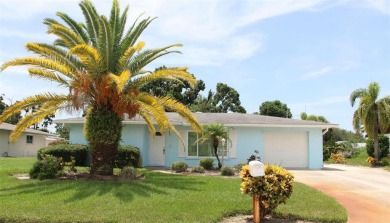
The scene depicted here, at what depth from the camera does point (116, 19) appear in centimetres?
1465

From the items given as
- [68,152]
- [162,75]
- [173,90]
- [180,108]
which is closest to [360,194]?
[180,108]

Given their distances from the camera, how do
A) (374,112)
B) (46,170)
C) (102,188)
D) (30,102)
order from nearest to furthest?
1. (102,188)
2. (30,102)
3. (46,170)
4. (374,112)

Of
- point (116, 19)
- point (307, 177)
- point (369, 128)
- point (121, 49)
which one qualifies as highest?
point (116, 19)

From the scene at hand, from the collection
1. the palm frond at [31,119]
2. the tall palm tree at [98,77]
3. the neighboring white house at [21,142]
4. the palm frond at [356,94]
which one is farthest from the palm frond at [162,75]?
the neighboring white house at [21,142]

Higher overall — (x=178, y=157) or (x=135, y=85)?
(x=135, y=85)

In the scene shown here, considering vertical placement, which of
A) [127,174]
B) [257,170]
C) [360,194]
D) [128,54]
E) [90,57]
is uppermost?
[128,54]

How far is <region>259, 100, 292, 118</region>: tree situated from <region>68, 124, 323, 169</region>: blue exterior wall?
33.6m

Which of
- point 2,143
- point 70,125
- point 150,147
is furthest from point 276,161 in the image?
point 2,143

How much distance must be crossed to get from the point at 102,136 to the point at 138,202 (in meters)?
4.80

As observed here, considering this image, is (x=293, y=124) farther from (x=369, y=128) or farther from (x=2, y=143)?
(x=2, y=143)

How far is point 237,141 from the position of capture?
22.2 metres

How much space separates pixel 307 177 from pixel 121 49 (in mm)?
9516

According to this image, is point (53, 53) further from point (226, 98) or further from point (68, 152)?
point (226, 98)

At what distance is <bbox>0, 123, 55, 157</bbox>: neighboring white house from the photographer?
36.8 metres
